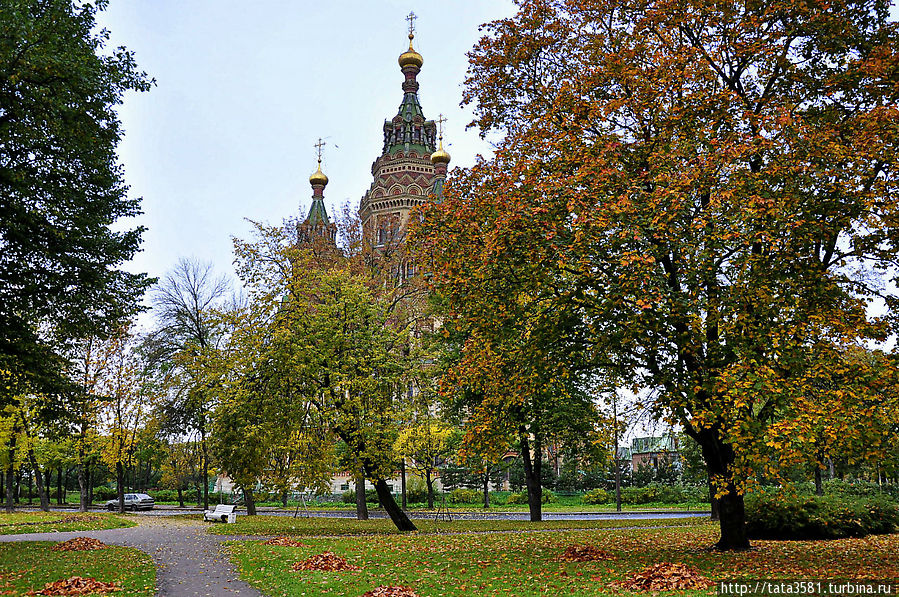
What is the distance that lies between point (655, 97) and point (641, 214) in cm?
268

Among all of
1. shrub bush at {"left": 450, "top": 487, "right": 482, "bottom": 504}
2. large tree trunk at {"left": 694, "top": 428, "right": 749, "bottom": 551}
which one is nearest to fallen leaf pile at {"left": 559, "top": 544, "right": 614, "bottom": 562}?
large tree trunk at {"left": 694, "top": 428, "right": 749, "bottom": 551}

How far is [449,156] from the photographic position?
7106 cm

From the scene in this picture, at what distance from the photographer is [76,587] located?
432 inches

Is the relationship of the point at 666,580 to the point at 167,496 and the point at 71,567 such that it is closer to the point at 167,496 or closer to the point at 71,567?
the point at 71,567

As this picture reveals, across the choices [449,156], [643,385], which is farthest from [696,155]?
[449,156]

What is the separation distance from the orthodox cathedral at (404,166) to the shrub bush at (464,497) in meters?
33.8

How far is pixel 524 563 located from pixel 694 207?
25.1 ft

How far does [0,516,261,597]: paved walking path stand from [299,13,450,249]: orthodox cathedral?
172ft

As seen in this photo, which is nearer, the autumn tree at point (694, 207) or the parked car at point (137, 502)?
the autumn tree at point (694, 207)

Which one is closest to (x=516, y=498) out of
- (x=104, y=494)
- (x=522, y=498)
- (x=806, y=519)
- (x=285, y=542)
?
(x=522, y=498)

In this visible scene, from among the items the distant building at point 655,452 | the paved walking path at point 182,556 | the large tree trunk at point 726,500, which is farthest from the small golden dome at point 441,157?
the large tree trunk at point 726,500

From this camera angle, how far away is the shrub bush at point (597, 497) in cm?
4866

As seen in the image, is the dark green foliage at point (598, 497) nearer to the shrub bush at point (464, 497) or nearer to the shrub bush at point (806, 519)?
A: the shrub bush at point (464, 497)

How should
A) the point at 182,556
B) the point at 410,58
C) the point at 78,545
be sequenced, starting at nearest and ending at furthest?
the point at 182,556 → the point at 78,545 → the point at 410,58
